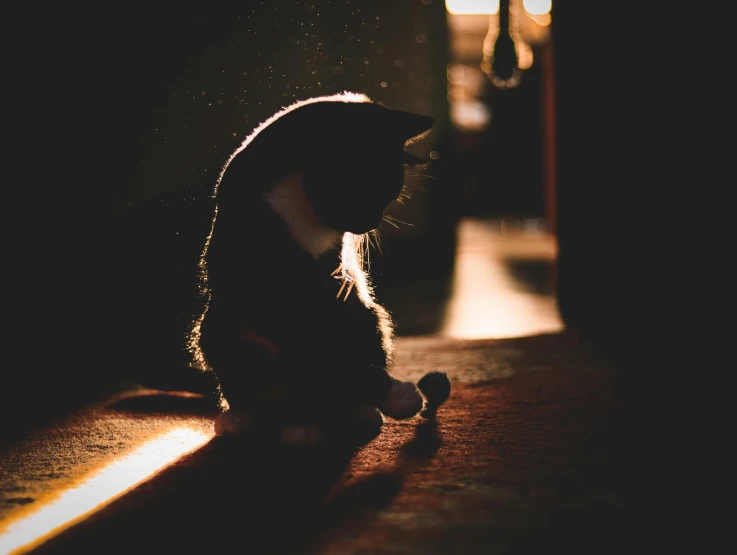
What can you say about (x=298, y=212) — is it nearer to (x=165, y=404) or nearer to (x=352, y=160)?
(x=352, y=160)

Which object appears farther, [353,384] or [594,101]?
[594,101]

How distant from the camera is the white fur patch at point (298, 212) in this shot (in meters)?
1.04

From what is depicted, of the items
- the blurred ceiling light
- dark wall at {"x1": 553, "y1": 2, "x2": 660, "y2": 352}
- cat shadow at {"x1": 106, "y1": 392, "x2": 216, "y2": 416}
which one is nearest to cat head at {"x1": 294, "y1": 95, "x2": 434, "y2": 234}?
cat shadow at {"x1": 106, "y1": 392, "x2": 216, "y2": 416}

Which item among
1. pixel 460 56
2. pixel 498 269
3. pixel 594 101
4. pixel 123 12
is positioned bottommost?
pixel 498 269

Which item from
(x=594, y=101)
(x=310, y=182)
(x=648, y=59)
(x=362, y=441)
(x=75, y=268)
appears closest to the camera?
(x=310, y=182)

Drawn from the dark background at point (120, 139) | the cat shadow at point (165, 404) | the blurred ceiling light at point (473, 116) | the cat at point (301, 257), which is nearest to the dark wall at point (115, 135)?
the dark background at point (120, 139)

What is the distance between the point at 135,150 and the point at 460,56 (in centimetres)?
1019

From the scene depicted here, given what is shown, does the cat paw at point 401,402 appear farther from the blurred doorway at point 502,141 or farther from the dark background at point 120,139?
the blurred doorway at point 502,141

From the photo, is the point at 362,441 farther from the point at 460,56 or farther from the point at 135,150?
the point at 460,56

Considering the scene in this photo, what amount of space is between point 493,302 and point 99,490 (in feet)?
6.86

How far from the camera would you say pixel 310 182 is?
1.04 m

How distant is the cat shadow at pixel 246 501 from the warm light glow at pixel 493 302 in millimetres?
1118

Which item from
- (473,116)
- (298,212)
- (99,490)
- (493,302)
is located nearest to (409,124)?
(298,212)

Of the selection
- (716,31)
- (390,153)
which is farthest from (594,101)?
(390,153)
